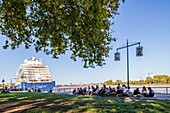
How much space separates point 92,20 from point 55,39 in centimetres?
309

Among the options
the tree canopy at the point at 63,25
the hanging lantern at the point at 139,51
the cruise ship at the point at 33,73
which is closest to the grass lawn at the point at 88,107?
the tree canopy at the point at 63,25

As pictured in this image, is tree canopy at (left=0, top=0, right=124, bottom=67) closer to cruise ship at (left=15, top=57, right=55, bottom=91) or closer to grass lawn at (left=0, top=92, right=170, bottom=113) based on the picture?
grass lawn at (left=0, top=92, right=170, bottom=113)

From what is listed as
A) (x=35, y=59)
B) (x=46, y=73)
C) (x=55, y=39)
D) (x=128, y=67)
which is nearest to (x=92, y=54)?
(x=55, y=39)

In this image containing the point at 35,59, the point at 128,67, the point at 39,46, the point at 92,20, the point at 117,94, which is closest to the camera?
the point at 92,20

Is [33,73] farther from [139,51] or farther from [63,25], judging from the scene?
[63,25]

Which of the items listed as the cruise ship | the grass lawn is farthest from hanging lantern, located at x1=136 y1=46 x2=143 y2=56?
the cruise ship

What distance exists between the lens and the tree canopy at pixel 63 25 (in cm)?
1075

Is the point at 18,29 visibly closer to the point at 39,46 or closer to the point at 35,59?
the point at 39,46

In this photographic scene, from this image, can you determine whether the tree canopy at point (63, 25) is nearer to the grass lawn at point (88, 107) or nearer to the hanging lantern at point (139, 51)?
the grass lawn at point (88, 107)

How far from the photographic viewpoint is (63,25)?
11.7 metres

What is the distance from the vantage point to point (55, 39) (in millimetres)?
13008

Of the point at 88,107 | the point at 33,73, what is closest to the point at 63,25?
the point at 88,107

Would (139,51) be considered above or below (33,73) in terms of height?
above

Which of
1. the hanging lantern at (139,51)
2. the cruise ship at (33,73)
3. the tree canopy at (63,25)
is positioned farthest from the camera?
the cruise ship at (33,73)
